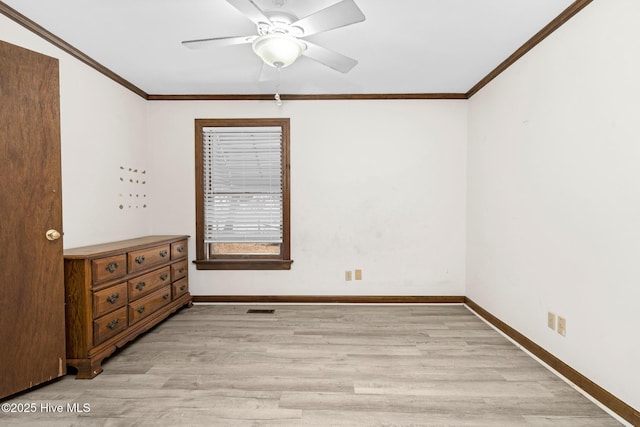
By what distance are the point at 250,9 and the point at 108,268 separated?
7.01ft

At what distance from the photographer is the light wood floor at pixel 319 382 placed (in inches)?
72.2

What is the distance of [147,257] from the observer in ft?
9.86

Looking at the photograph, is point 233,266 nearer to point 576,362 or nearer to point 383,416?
point 383,416

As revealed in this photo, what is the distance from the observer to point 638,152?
1703mm

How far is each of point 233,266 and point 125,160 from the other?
1.69 m

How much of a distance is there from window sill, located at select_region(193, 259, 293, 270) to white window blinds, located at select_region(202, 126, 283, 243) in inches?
9.9

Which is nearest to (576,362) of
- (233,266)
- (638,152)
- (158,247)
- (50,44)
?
(638,152)

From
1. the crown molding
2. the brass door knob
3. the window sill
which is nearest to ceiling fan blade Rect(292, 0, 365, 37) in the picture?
the crown molding

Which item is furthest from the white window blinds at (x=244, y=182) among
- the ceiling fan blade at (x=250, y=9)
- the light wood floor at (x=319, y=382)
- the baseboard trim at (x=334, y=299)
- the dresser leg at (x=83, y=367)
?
the ceiling fan blade at (x=250, y=9)

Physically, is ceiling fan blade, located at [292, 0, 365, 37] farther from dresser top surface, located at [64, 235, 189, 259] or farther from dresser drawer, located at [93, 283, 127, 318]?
dresser drawer, located at [93, 283, 127, 318]

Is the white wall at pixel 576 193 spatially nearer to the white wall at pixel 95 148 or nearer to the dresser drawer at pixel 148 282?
the dresser drawer at pixel 148 282

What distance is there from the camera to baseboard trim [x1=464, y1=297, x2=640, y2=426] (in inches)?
69.2

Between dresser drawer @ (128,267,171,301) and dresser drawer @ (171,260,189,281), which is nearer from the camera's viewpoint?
dresser drawer @ (128,267,171,301)

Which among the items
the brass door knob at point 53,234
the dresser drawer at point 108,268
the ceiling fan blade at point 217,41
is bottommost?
the dresser drawer at point 108,268
